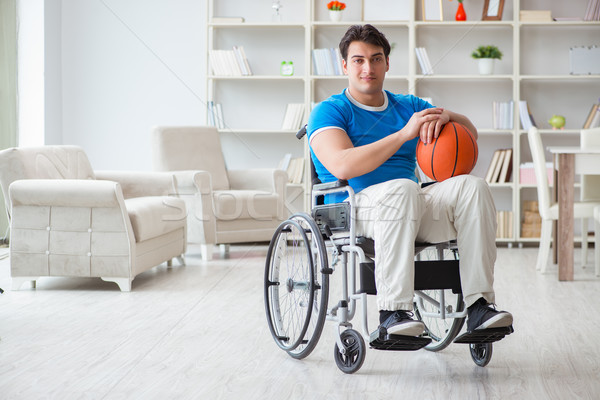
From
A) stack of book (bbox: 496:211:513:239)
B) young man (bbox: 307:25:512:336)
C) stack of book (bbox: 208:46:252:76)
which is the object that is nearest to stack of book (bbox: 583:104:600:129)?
stack of book (bbox: 496:211:513:239)

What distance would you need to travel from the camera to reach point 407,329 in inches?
72.1

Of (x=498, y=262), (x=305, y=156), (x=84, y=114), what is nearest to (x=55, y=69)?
(x=84, y=114)

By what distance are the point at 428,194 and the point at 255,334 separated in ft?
2.93

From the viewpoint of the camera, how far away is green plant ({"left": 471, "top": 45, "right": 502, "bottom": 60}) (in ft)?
18.1

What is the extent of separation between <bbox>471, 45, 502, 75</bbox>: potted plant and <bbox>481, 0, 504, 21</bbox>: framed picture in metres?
0.22

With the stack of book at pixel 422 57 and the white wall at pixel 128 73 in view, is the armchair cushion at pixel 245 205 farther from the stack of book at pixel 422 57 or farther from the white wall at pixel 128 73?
the stack of book at pixel 422 57

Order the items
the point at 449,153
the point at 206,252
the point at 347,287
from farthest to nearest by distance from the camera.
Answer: the point at 206,252 < the point at 347,287 < the point at 449,153

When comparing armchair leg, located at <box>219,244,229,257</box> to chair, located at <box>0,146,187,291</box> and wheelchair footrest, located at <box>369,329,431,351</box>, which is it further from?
wheelchair footrest, located at <box>369,329,431,351</box>

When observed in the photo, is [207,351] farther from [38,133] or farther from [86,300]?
[38,133]

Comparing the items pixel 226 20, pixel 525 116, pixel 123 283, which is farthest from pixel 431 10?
pixel 123 283

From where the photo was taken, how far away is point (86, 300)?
3.23m

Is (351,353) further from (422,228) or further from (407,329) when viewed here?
(422,228)

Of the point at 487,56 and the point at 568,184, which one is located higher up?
the point at 487,56

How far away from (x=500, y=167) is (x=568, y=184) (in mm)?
1719
